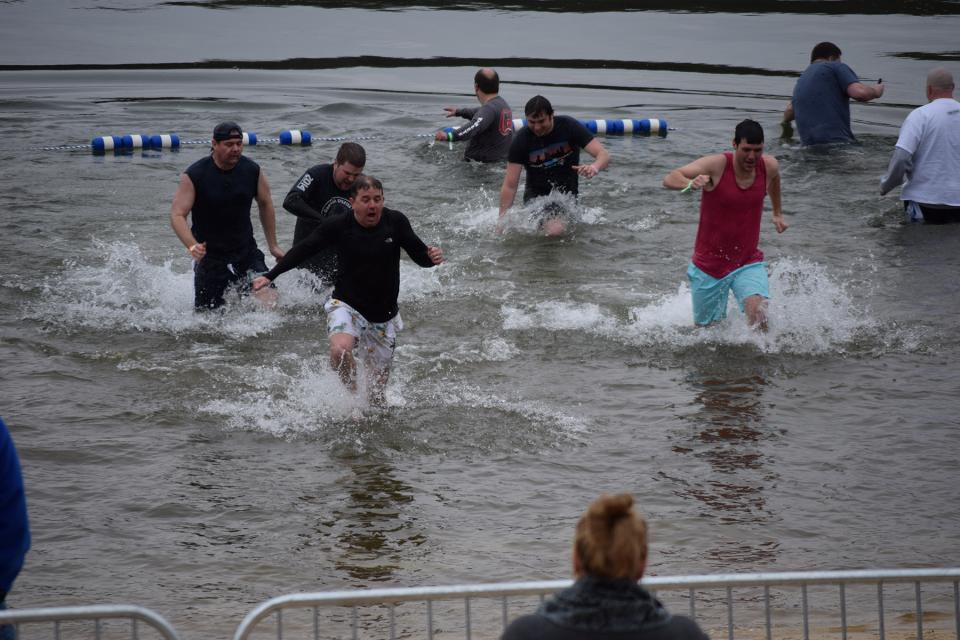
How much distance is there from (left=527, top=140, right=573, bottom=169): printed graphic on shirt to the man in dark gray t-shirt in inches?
97.2

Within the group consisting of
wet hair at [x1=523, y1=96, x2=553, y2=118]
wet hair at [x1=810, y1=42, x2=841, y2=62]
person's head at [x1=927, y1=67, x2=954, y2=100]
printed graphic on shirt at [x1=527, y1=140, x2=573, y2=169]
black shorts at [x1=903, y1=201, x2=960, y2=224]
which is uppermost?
wet hair at [x1=810, y1=42, x2=841, y2=62]

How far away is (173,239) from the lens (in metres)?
13.2

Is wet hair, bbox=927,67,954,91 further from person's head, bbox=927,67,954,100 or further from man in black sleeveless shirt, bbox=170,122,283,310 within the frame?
man in black sleeveless shirt, bbox=170,122,283,310

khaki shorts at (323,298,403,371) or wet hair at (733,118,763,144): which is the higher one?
wet hair at (733,118,763,144)

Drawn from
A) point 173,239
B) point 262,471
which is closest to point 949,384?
point 262,471

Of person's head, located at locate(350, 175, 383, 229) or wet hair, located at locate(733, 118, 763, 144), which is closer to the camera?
person's head, located at locate(350, 175, 383, 229)

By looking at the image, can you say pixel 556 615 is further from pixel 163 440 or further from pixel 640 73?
pixel 640 73

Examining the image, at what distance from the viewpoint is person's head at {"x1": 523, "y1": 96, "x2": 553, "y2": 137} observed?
39.5 feet

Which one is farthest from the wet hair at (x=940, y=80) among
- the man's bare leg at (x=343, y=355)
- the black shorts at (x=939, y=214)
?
the man's bare leg at (x=343, y=355)

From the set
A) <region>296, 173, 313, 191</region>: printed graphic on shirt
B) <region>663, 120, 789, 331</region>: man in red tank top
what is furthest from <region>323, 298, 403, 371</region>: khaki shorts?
<region>663, 120, 789, 331</region>: man in red tank top

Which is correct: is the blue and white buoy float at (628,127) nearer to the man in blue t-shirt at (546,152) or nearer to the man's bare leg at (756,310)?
the man in blue t-shirt at (546,152)

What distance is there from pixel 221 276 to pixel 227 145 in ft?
3.57

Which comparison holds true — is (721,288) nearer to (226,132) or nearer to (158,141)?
(226,132)

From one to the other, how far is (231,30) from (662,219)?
52.8 feet
